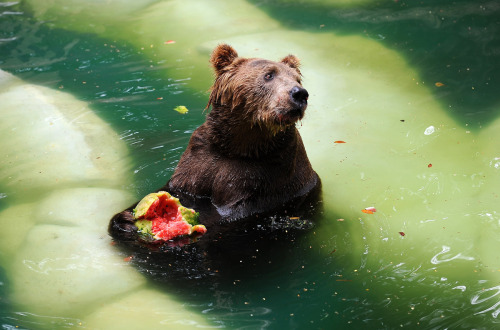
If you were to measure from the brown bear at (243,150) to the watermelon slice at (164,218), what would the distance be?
0.50ft

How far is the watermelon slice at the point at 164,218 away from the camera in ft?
20.5

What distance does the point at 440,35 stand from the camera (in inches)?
429

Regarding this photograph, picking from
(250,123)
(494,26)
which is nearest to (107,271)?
(250,123)

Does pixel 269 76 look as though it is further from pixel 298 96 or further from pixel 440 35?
pixel 440 35

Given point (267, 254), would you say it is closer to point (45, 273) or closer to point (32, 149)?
point (45, 273)

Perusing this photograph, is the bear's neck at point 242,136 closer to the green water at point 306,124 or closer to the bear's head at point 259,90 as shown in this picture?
the bear's head at point 259,90

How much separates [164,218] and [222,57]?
1.61 meters

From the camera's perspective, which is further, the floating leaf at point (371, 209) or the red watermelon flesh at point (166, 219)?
the floating leaf at point (371, 209)

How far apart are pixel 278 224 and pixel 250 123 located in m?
1.03

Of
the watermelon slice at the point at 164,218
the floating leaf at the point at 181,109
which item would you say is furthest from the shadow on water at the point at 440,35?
the watermelon slice at the point at 164,218

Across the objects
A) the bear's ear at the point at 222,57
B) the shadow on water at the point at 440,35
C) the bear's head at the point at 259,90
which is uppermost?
the bear's ear at the point at 222,57

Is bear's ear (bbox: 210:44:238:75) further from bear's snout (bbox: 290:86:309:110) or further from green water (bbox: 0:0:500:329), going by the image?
green water (bbox: 0:0:500:329)

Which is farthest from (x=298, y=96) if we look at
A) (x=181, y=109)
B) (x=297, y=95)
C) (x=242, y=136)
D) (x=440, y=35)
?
(x=440, y=35)

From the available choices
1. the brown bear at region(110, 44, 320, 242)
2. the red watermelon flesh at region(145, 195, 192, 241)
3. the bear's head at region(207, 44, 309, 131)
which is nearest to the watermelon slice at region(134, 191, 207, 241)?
the red watermelon flesh at region(145, 195, 192, 241)
